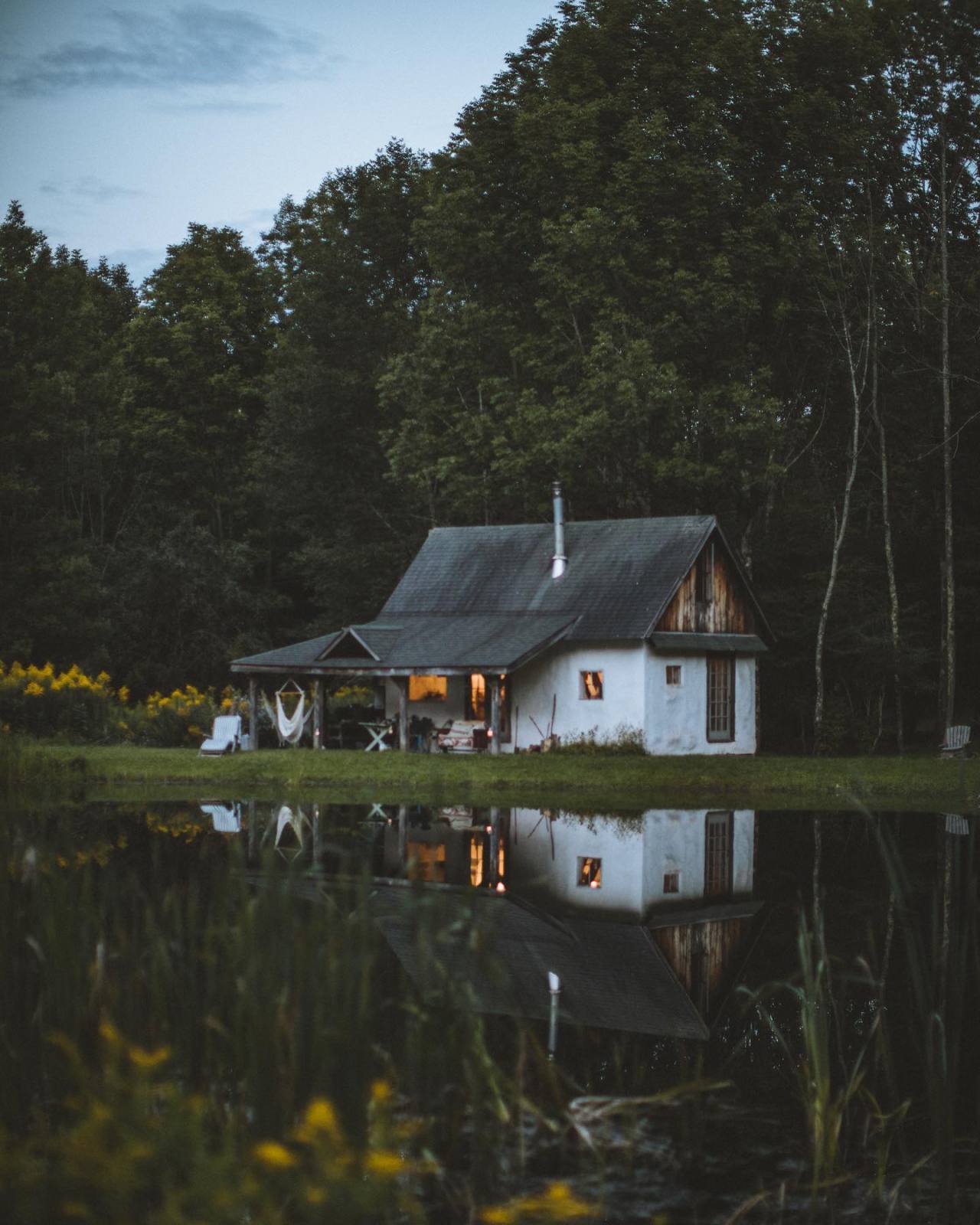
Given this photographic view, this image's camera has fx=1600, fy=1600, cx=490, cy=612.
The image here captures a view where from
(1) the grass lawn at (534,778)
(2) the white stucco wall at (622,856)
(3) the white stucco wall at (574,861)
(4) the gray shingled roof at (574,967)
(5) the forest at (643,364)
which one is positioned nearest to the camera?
(4) the gray shingled roof at (574,967)

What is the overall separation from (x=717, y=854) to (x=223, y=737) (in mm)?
11672

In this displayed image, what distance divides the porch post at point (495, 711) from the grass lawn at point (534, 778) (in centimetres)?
133

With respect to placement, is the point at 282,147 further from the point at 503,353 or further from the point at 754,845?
the point at 754,845

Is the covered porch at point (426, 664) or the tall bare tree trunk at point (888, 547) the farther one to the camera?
the tall bare tree trunk at point (888, 547)

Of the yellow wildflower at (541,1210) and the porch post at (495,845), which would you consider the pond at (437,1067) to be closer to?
the yellow wildflower at (541,1210)

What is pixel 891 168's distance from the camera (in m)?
33.7

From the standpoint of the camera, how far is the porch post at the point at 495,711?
26519mm

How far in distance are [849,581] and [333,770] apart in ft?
47.5

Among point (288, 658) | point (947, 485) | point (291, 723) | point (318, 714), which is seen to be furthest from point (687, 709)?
point (288, 658)

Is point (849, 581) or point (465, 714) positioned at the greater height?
point (849, 581)

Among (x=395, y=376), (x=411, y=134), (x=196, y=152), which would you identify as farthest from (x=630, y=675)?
(x=411, y=134)

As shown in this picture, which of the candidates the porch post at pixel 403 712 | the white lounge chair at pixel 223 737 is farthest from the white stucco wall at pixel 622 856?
the porch post at pixel 403 712

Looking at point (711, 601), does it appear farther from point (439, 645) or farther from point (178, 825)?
point (178, 825)

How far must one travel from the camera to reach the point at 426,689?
101 ft
